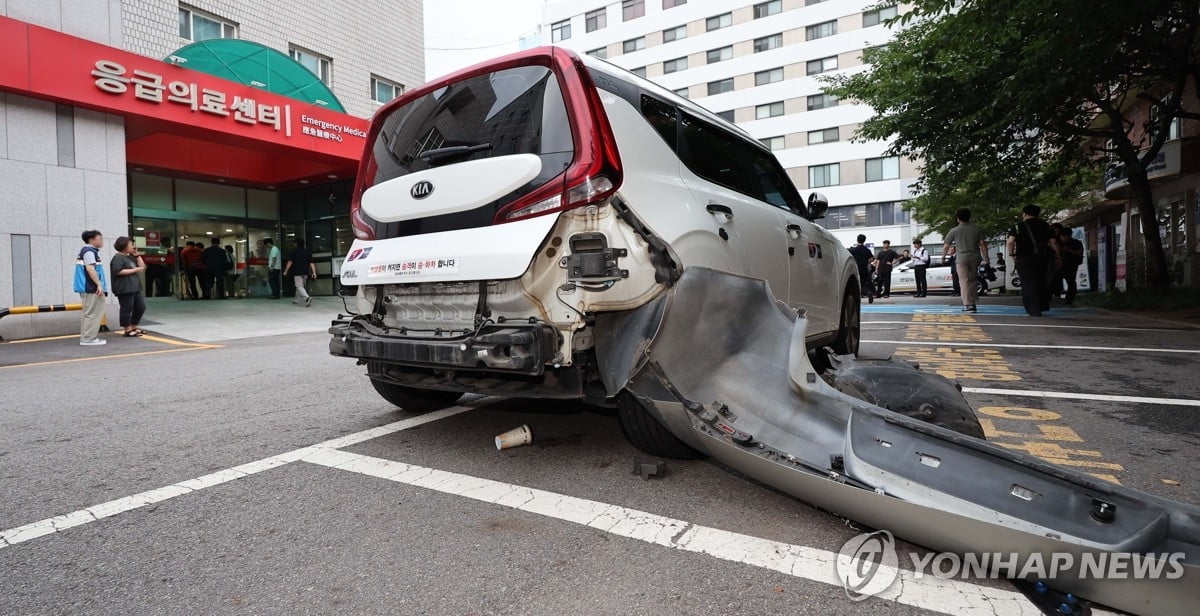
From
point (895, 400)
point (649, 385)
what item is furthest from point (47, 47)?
point (895, 400)

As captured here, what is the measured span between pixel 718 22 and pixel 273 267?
36.3 meters

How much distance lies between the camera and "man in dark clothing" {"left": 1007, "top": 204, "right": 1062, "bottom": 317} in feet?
32.2

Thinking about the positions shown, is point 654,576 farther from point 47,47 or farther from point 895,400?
point 47,47

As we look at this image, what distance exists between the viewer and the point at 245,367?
21.7 ft

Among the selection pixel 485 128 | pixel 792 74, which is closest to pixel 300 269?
pixel 485 128

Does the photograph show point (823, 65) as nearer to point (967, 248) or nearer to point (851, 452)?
point (967, 248)

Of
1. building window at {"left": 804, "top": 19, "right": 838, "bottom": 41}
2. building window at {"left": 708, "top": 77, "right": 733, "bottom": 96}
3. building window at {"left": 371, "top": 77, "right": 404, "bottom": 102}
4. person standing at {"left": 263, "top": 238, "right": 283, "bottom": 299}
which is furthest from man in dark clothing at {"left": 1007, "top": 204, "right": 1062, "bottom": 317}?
building window at {"left": 708, "top": 77, "right": 733, "bottom": 96}

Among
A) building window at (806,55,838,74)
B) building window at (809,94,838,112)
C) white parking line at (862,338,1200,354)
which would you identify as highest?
building window at (806,55,838,74)

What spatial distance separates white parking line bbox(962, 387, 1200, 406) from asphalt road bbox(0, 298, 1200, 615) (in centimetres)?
4

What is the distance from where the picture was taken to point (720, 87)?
144 ft

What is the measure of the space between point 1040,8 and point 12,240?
15167 millimetres

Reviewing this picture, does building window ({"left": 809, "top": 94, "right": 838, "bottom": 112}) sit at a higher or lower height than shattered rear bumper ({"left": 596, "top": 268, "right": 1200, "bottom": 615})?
higher

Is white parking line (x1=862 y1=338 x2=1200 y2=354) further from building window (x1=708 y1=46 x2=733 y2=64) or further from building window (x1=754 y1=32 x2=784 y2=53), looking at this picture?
building window (x1=708 y1=46 x2=733 y2=64)

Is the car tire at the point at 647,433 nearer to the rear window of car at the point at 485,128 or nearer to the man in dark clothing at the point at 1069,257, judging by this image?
the rear window of car at the point at 485,128
